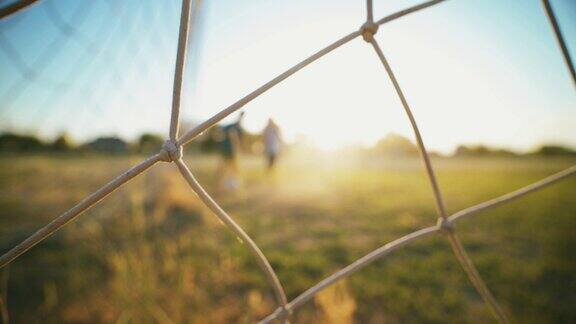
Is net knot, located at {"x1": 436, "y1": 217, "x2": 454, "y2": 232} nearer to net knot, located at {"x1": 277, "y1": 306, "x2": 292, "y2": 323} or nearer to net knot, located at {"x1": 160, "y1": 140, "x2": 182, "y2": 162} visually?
net knot, located at {"x1": 277, "y1": 306, "x2": 292, "y2": 323}

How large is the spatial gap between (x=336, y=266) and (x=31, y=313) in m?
1.80

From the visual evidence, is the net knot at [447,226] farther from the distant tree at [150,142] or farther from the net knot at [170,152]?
the distant tree at [150,142]

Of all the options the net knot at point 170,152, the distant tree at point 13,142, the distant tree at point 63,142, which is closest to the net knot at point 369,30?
the net knot at point 170,152

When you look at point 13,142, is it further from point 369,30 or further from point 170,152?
point 369,30

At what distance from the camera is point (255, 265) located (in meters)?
2.51

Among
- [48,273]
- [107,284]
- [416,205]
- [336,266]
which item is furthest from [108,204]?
[416,205]

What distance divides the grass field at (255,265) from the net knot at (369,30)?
1.21 metres

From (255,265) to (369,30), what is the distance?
2190 millimetres

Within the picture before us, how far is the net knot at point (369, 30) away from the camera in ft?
1.82

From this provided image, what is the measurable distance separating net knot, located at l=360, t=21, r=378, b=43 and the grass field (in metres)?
1.21

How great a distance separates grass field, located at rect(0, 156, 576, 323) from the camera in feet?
5.68

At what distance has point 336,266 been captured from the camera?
2590 millimetres

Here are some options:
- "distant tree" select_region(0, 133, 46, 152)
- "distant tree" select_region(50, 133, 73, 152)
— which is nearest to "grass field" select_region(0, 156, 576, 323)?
"distant tree" select_region(0, 133, 46, 152)

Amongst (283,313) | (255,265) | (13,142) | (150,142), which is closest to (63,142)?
(150,142)
